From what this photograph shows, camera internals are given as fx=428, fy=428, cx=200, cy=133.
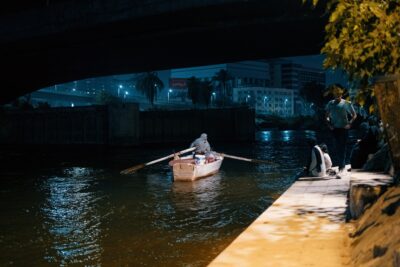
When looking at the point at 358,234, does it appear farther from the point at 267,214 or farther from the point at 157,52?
the point at 157,52

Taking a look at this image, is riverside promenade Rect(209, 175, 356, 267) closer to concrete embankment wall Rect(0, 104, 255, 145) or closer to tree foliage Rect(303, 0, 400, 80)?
tree foliage Rect(303, 0, 400, 80)

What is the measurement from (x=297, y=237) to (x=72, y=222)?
32.3 ft

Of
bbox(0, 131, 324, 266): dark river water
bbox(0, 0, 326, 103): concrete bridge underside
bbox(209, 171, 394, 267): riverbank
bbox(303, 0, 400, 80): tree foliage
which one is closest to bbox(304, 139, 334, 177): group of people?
bbox(0, 131, 324, 266): dark river water

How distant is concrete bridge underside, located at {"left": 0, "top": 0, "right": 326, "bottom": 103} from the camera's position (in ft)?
107

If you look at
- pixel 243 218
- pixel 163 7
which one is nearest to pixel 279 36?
A: pixel 163 7

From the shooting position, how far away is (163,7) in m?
32.1

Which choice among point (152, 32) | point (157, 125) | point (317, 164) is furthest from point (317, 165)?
point (157, 125)

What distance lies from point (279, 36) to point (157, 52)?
14633 mm

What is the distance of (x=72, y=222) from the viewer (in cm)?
1502

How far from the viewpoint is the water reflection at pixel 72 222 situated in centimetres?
1112

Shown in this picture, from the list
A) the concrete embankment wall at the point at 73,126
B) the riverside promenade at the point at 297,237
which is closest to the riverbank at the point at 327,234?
the riverside promenade at the point at 297,237

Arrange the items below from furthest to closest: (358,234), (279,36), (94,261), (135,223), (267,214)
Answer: (279,36)
(135,223)
(94,261)
(267,214)
(358,234)

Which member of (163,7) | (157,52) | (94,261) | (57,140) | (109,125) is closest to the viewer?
(94,261)

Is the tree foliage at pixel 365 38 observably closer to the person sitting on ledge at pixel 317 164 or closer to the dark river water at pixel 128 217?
the dark river water at pixel 128 217
